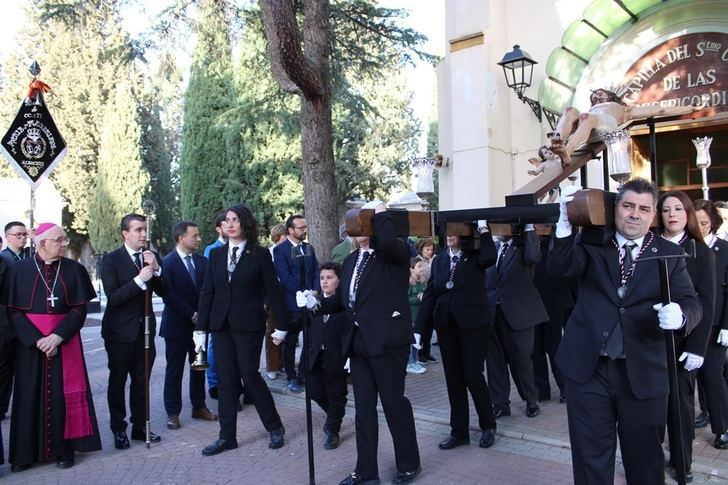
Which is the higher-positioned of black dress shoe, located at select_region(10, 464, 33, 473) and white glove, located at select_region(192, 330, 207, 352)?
white glove, located at select_region(192, 330, 207, 352)

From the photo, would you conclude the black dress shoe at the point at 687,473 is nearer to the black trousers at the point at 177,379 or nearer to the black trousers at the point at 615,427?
the black trousers at the point at 615,427

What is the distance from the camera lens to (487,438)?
544 cm

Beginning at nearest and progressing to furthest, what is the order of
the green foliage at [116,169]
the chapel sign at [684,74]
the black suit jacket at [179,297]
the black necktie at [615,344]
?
the black necktie at [615,344]
the black suit jacket at [179,297]
the chapel sign at [684,74]
the green foliage at [116,169]

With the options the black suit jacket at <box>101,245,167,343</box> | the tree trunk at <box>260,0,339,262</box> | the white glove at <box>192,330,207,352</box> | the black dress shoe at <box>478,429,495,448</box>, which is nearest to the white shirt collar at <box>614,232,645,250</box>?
the black dress shoe at <box>478,429,495,448</box>

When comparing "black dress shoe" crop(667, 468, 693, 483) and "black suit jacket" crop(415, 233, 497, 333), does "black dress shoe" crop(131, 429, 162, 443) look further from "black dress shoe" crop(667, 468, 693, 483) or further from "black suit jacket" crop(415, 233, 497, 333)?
"black dress shoe" crop(667, 468, 693, 483)

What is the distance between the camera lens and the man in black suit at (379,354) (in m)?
4.62

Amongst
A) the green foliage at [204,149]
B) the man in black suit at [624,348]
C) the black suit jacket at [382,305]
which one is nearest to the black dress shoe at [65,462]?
the black suit jacket at [382,305]

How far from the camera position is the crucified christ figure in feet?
18.6

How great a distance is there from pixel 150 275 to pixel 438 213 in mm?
2797

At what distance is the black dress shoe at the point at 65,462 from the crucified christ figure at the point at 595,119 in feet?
16.0

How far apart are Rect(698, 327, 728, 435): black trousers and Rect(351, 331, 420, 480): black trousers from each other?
2.42 meters

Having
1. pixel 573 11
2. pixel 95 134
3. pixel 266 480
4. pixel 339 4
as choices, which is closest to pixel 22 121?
pixel 339 4

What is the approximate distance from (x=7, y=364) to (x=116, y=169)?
98.0ft

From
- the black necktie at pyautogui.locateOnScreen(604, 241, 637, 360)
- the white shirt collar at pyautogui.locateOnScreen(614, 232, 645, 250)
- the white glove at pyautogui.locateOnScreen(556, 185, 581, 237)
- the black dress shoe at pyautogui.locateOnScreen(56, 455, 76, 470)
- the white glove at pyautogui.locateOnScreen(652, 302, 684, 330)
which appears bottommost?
the black dress shoe at pyautogui.locateOnScreen(56, 455, 76, 470)
